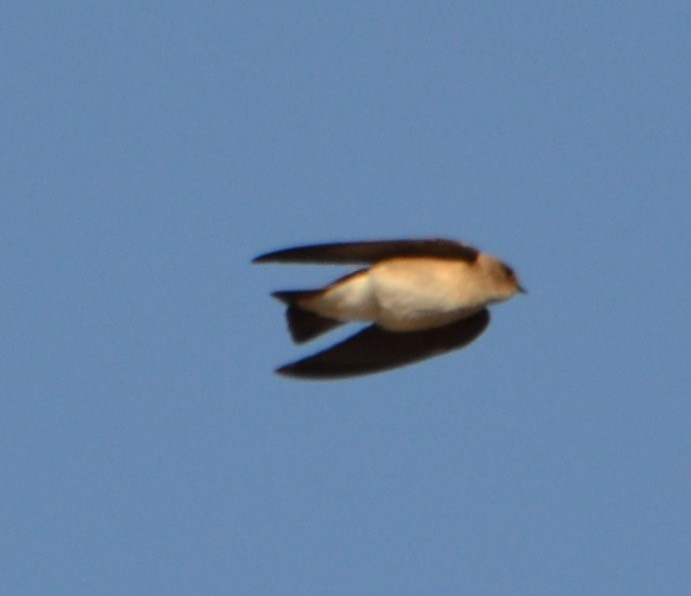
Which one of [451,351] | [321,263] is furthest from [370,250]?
[451,351]

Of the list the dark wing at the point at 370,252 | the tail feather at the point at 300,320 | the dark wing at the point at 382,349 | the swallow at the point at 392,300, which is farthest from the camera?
the dark wing at the point at 382,349

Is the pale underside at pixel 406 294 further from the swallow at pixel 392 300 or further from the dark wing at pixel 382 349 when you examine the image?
the dark wing at pixel 382 349

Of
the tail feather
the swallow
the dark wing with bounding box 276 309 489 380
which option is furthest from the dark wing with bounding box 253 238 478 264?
the dark wing with bounding box 276 309 489 380

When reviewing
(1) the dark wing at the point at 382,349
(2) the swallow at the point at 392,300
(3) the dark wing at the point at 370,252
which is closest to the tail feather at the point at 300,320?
(2) the swallow at the point at 392,300

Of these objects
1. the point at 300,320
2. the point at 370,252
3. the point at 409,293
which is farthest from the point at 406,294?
the point at 300,320

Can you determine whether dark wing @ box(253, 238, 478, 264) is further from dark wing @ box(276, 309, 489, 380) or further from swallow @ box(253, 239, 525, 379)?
dark wing @ box(276, 309, 489, 380)

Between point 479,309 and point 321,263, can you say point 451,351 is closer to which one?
point 479,309
